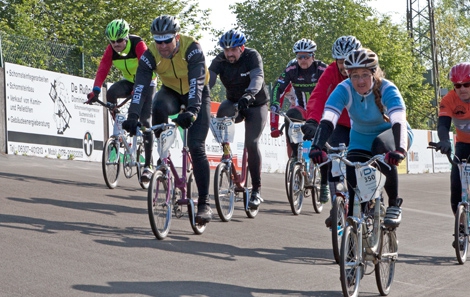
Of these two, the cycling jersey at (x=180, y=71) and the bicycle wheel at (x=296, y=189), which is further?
the bicycle wheel at (x=296, y=189)

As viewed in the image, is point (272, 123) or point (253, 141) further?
point (272, 123)

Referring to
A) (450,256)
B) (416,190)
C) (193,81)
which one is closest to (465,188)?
(450,256)

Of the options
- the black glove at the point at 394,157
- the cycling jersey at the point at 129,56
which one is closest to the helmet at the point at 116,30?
the cycling jersey at the point at 129,56

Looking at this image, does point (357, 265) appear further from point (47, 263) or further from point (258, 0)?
point (258, 0)

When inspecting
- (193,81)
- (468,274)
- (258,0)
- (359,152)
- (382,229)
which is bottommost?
(468,274)

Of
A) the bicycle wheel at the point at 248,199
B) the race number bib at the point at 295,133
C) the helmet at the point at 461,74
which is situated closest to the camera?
the helmet at the point at 461,74

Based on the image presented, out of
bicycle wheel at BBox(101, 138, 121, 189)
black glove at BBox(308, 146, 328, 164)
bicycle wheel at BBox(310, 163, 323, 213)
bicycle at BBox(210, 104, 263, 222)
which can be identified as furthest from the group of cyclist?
bicycle wheel at BBox(101, 138, 121, 189)

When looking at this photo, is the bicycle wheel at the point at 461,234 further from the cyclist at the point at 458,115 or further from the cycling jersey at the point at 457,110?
the cycling jersey at the point at 457,110

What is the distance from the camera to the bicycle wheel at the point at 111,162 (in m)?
12.0

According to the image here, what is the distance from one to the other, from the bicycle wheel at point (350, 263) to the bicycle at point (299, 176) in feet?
16.3

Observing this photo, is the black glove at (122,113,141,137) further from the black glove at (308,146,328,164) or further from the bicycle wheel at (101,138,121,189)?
the bicycle wheel at (101,138,121,189)

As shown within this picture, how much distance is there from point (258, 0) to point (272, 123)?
143 feet

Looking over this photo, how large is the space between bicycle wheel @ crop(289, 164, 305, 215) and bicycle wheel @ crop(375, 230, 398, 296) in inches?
174

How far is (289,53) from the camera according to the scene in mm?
54125
